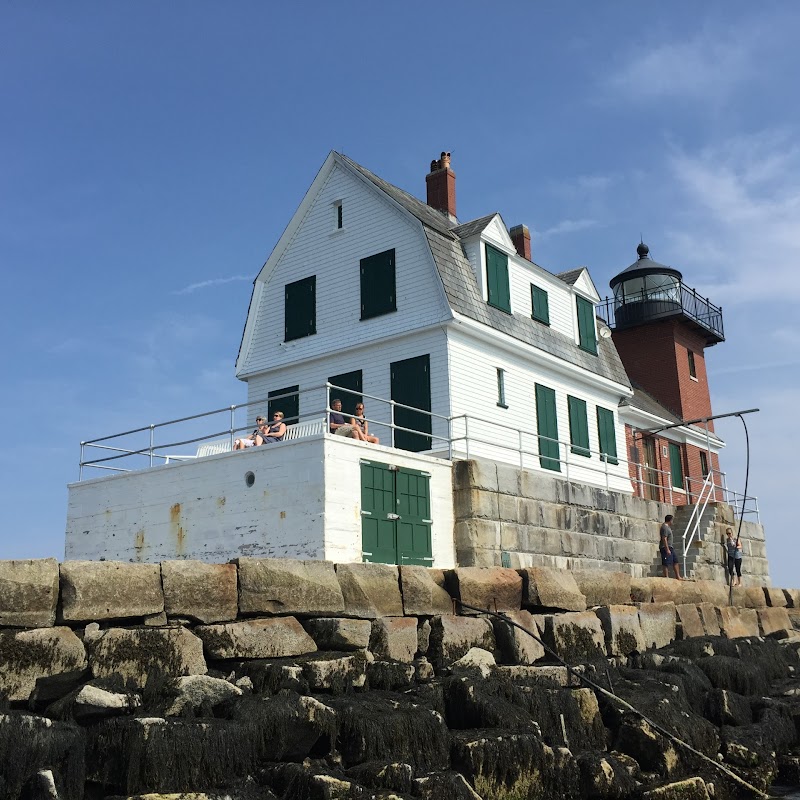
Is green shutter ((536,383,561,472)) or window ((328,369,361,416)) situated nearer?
window ((328,369,361,416))

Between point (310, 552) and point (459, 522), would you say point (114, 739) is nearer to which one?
point (310, 552)

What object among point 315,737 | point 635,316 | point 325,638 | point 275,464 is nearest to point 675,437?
point 635,316

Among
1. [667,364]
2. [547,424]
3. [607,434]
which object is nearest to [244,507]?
[547,424]

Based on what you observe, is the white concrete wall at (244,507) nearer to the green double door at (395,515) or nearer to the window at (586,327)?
the green double door at (395,515)

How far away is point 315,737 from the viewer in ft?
27.8

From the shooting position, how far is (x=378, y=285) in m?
19.2

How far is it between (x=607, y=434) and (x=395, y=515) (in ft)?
31.0

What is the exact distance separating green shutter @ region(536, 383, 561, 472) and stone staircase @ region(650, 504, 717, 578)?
9.79ft

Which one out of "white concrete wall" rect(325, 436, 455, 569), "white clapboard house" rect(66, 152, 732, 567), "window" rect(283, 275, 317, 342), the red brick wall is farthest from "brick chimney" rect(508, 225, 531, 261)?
"white concrete wall" rect(325, 436, 455, 569)

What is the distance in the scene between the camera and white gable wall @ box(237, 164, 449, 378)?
60.8 feet

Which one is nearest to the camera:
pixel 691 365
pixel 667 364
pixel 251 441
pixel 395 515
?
pixel 395 515

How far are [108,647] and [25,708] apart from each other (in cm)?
87

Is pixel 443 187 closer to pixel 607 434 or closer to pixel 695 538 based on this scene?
pixel 607 434

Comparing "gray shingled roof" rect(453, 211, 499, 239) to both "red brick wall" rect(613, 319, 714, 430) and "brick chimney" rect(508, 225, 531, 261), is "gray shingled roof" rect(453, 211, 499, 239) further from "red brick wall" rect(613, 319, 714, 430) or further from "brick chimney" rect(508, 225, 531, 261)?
"red brick wall" rect(613, 319, 714, 430)
